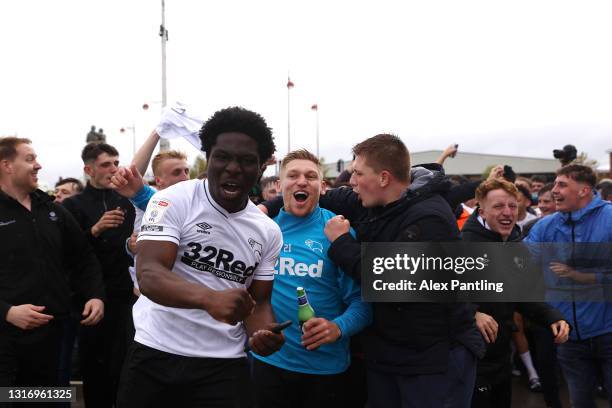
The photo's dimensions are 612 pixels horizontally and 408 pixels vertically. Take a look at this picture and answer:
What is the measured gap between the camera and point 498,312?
4164 millimetres

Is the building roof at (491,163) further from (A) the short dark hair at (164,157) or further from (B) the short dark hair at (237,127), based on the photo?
(B) the short dark hair at (237,127)

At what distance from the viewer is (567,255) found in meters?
4.66

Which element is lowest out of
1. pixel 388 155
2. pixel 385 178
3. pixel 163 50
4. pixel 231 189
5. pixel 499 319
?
pixel 499 319

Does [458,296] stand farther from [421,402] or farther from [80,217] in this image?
[80,217]

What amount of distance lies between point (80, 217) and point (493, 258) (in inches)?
146

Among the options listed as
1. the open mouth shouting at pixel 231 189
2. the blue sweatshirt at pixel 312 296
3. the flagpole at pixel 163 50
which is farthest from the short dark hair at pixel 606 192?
the flagpole at pixel 163 50

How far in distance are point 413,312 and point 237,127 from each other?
1.44m

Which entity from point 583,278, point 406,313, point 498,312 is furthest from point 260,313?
point 583,278

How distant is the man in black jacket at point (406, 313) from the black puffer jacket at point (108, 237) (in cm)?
252

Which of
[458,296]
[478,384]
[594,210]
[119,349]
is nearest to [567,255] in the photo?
[594,210]

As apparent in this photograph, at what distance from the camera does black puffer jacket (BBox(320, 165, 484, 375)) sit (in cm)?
300

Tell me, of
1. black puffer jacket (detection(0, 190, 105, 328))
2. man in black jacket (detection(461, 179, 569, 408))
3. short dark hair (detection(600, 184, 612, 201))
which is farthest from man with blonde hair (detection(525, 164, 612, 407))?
black puffer jacket (detection(0, 190, 105, 328))

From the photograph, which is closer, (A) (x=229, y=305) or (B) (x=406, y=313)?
(A) (x=229, y=305)

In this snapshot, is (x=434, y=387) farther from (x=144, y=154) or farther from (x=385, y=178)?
A: (x=144, y=154)
